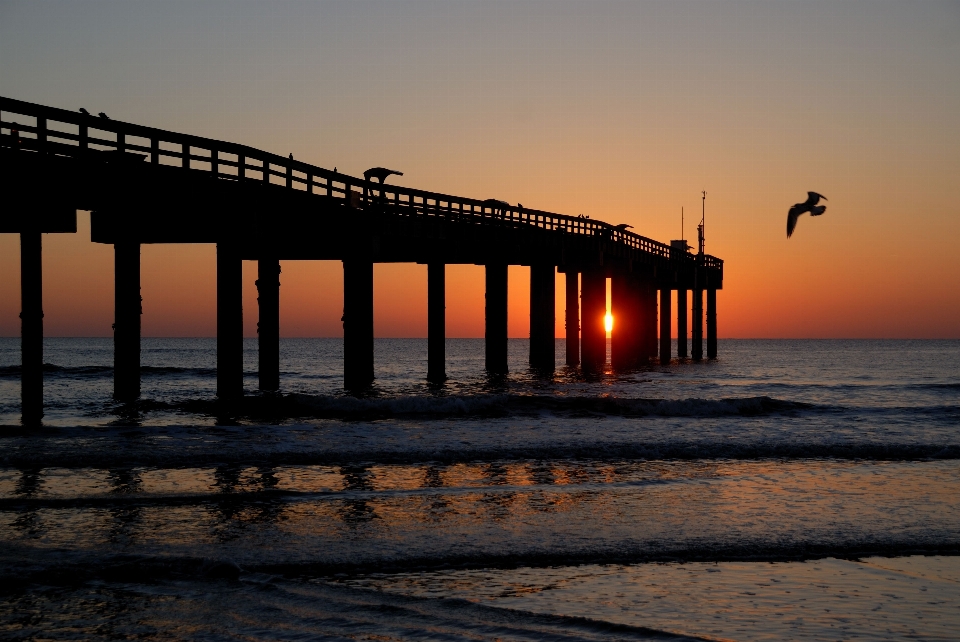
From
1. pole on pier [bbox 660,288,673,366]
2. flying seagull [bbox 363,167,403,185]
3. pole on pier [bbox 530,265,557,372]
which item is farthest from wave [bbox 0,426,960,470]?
pole on pier [bbox 660,288,673,366]

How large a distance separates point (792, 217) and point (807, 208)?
2.36ft

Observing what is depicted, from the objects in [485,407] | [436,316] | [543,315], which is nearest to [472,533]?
[485,407]

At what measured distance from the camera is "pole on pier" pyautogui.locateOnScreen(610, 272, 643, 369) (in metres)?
59.4

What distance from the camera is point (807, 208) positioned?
19.4 meters

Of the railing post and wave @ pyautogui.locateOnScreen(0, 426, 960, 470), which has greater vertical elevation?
the railing post

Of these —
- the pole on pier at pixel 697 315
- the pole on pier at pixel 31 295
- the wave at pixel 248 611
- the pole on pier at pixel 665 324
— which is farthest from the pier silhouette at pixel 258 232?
the pole on pier at pixel 697 315

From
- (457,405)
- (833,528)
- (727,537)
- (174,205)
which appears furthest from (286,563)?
(457,405)

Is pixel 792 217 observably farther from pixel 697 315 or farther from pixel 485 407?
pixel 697 315

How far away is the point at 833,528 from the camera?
11008 millimetres

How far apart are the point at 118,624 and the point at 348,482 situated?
712cm

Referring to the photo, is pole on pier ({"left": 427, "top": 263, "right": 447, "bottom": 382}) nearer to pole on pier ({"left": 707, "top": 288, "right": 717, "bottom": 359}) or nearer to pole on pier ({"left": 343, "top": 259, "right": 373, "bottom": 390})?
pole on pier ({"left": 343, "top": 259, "right": 373, "bottom": 390})

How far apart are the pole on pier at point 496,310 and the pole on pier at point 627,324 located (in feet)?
49.2

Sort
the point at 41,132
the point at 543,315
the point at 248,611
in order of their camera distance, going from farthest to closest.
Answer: the point at 543,315 → the point at 41,132 → the point at 248,611

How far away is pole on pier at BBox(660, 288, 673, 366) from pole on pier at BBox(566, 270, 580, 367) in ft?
54.1
